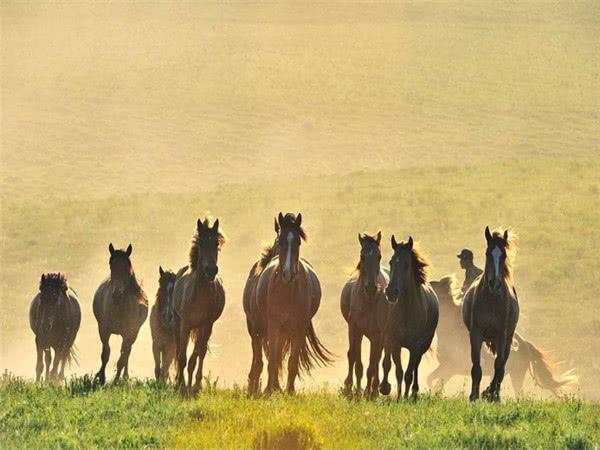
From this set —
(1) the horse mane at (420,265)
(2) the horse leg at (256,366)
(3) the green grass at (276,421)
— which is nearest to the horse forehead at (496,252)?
(1) the horse mane at (420,265)

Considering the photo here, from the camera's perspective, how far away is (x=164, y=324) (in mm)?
22469

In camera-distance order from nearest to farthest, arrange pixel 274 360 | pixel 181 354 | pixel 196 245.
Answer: pixel 274 360, pixel 181 354, pixel 196 245

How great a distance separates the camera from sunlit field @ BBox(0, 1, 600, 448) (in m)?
17.4

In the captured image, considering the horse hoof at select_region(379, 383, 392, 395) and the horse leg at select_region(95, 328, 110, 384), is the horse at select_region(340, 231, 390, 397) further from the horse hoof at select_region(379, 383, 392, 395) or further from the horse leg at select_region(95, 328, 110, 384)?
the horse leg at select_region(95, 328, 110, 384)

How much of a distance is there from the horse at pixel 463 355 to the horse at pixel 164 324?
5163 millimetres

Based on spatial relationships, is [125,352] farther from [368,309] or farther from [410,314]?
[410,314]

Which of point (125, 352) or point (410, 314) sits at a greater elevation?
point (410, 314)

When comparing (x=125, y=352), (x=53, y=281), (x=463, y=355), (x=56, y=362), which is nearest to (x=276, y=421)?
(x=125, y=352)

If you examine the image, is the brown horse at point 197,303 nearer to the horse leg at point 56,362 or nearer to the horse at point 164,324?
the horse at point 164,324

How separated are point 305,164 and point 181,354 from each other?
64.8 meters

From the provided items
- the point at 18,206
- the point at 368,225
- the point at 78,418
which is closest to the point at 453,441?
the point at 78,418

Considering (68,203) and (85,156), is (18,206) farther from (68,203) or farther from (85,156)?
(85,156)

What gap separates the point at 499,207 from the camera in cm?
6556

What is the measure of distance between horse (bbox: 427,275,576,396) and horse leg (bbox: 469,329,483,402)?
5.97 m
